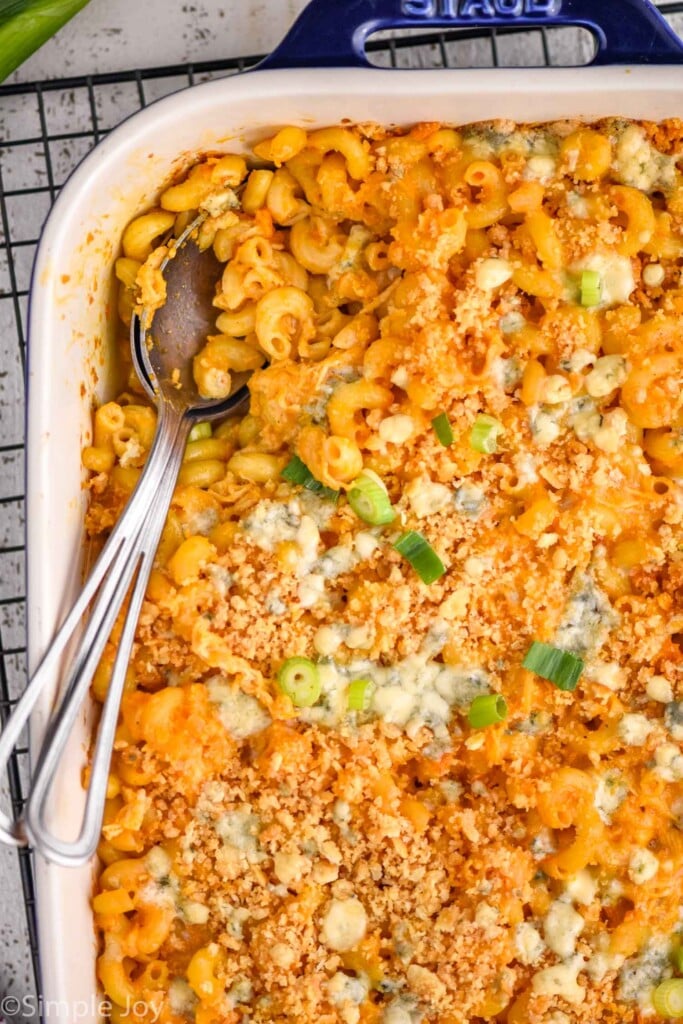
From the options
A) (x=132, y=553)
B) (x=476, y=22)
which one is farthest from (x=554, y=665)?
(x=476, y=22)

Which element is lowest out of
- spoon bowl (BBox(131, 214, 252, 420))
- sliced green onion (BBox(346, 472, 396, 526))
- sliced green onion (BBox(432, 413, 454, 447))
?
sliced green onion (BBox(346, 472, 396, 526))

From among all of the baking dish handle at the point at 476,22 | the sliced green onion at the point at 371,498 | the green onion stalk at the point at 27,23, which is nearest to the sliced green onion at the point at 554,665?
the sliced green onion at the point at 371,498

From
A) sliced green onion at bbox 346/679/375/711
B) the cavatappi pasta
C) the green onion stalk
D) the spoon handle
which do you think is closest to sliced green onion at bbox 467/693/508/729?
the cavatappi pasta

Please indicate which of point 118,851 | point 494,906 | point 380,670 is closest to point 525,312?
point 380,670

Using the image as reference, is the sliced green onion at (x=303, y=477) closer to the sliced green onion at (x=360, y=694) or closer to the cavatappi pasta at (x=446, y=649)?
the cavatappi pasta at (x=446, y=649)

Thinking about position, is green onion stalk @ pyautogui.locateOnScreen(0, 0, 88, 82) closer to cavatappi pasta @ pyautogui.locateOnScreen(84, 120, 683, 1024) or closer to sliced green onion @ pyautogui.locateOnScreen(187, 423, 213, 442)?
cavatappi pasta @ pyautogui.locateOnScreen(84, 120, 683, 1024)

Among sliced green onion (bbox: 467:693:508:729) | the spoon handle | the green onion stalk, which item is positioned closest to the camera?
the spoon handle
